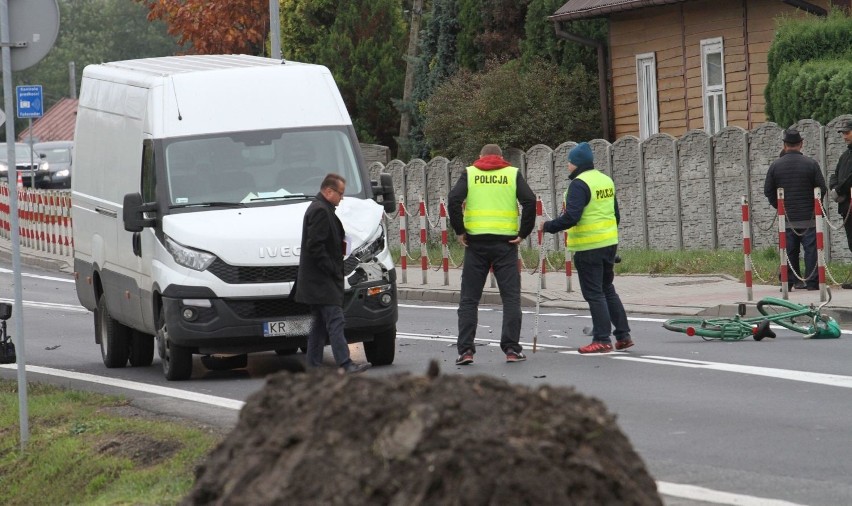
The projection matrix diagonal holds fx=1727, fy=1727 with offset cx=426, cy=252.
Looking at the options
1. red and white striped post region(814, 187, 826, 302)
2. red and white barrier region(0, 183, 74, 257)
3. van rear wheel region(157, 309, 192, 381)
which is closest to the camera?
van rear wheel region(157, 309, 192, 381)

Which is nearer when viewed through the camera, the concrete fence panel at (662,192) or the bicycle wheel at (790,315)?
the bicycle wheel at (790,315)

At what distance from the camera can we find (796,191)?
19578 millimetres

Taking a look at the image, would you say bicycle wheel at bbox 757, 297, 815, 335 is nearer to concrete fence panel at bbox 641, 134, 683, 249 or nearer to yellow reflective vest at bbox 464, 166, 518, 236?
yellow reflective vest at bbox 464, 166, 518, 236

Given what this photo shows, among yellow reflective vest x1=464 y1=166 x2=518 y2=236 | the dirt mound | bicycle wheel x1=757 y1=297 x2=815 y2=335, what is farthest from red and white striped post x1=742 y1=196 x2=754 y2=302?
the dirt mound

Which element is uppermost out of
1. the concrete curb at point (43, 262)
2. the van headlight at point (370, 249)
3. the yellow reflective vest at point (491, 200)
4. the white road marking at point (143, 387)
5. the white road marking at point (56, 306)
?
the yellow reflective vest at point (491, 200)

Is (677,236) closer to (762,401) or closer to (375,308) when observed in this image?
(375,308)

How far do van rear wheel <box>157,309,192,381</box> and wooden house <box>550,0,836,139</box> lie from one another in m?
17.3

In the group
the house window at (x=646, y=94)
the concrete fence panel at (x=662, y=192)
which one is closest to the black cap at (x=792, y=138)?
the concrete fence panel at (x=662, y=192)

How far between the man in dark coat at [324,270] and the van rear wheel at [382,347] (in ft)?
3.77

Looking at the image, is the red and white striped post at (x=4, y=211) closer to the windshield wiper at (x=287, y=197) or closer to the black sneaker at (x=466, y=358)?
the windshield wiper at (x=287, y=197)

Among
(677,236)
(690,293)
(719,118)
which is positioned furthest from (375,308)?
(719,118)

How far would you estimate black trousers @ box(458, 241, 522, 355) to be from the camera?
1405 centimetres

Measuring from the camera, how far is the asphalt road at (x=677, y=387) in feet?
27.7

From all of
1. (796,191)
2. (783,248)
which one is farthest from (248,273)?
(796,191)
